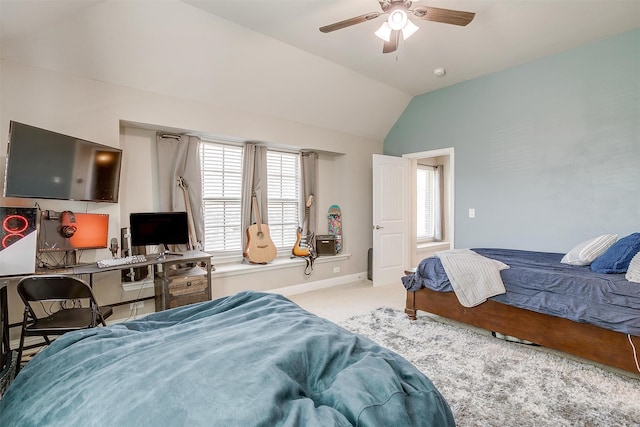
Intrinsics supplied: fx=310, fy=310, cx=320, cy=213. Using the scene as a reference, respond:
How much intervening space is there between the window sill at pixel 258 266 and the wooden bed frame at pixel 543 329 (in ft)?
5.78

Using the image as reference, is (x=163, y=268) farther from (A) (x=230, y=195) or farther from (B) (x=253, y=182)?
(B) (x=253, y=182)

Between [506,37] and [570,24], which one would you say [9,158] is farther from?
[570,24]

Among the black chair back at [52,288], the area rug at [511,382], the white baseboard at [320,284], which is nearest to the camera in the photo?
the area rug at [511,382]

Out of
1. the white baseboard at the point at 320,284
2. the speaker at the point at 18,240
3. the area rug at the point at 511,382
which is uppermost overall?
the speaker at the point at 18,240

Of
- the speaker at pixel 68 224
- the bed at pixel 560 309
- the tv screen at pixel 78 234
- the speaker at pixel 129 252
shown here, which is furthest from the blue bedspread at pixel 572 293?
the speaker at pixel 68 224

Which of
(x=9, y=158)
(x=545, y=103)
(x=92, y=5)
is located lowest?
(x=9, y=158)

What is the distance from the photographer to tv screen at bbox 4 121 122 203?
86.7 inches

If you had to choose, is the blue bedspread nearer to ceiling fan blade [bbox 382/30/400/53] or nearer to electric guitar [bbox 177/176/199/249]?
ceiling fan blade [bbox 382/30/400/53]

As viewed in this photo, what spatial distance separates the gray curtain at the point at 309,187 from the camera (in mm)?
4602

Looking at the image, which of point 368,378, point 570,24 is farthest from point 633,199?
point 368,378

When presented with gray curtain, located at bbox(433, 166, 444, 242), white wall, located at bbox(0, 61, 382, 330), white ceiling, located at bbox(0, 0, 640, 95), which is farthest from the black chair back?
gray curtain, located at bbox(433, 166, 444, 242)

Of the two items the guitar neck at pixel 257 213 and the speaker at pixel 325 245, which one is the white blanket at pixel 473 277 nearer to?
the speaker at pixel 325 245

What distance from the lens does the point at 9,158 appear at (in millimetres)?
2166

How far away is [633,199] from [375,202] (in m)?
2.78
